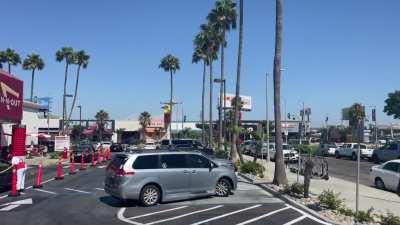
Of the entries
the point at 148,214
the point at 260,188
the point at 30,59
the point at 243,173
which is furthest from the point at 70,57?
the point at 148,214

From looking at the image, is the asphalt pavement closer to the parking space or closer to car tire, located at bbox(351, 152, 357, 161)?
the parking space

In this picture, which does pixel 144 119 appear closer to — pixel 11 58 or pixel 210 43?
pixel 11 58

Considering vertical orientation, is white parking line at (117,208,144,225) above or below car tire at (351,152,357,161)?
below

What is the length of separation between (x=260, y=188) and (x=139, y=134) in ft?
298

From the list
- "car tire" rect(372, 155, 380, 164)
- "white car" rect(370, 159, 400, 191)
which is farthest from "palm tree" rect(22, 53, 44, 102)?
"white car" rect(370, 159, 400, 191)

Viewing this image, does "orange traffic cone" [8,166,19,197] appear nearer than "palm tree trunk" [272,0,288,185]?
Yes

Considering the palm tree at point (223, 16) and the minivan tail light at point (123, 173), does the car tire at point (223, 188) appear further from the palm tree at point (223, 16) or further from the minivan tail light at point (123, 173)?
the palm tree at point (223, 16)

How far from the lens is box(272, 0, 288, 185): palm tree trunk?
74.4 ft

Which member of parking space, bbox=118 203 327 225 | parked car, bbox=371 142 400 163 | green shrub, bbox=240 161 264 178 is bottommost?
parking space, bbox=118 203 327 225

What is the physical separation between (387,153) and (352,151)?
33.7 feet

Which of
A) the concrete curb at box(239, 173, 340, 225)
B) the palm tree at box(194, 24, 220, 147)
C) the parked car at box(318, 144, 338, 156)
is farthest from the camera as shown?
the parked car at box(318, 144, 338, 156)

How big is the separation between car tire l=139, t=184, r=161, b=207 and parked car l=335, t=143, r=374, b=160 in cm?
3882

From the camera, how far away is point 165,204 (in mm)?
17328

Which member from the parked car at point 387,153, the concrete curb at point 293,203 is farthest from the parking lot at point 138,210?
the parked car at point 387,153
